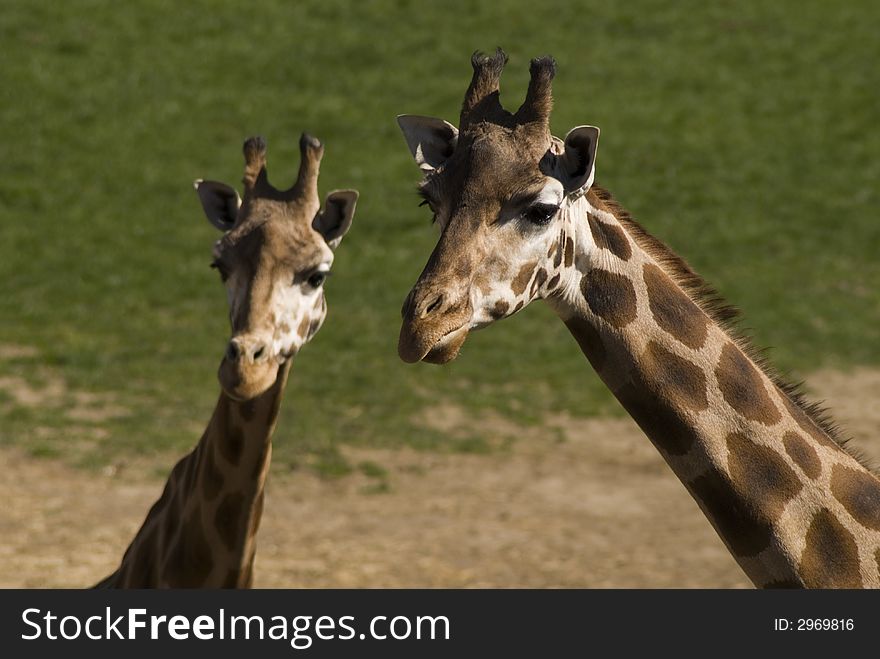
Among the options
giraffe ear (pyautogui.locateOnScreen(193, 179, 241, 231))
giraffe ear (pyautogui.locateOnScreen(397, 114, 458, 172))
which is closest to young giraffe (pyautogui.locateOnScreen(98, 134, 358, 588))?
giraffe ear (pyautogui.locateOnScreen(193, 179, 241, 231))

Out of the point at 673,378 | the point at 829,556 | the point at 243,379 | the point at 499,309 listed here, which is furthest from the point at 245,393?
the point at 829,556

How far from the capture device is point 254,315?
26.1 feet

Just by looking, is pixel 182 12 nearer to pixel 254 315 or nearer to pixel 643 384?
pixel 254 315

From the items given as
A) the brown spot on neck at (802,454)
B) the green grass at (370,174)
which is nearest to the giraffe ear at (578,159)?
the brown spot on neck at (802,454)

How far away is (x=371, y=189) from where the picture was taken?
23766mm

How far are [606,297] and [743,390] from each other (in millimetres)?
780

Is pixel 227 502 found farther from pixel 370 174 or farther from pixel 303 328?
pixel 370 174

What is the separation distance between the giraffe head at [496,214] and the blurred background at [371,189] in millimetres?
7907

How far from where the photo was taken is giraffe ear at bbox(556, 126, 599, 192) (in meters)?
5.90

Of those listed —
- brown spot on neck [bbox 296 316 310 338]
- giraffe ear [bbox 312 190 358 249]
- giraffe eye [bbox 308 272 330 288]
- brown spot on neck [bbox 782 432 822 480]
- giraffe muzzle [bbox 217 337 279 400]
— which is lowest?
brown spot on neck [bbox 782 432 822 480]

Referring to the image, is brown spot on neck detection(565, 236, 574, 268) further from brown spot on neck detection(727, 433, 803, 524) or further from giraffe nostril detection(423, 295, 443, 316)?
brown spot on neck detection(727, 433, 803, 524)

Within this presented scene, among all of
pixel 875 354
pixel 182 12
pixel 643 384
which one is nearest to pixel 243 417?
pixel 643 384

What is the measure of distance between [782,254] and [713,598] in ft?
56.8

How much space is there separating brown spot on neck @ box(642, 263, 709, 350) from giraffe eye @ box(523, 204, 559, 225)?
67 cm
